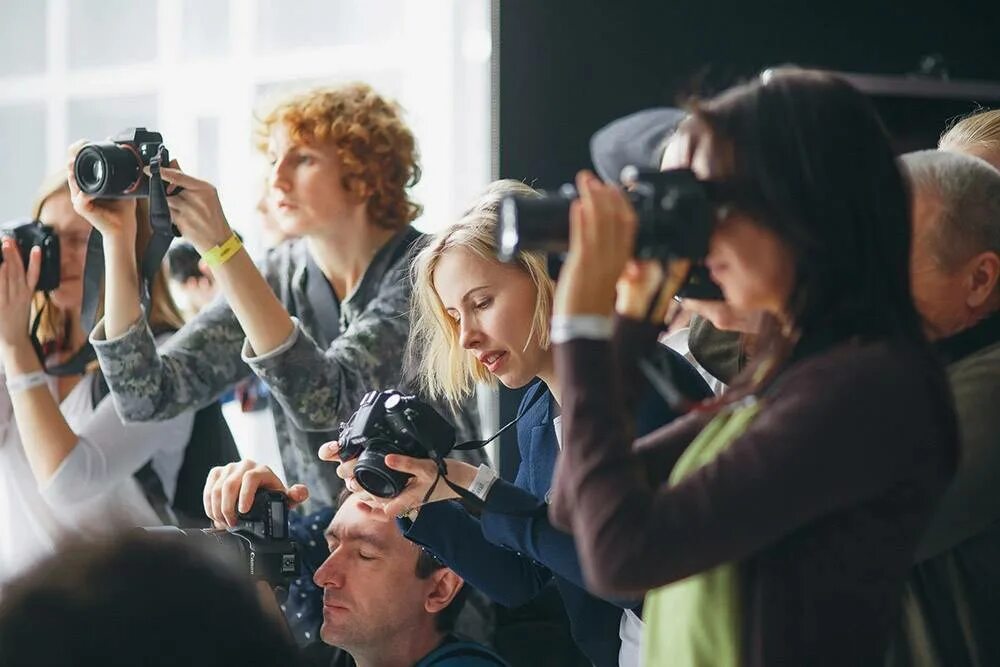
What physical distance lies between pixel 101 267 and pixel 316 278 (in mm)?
356

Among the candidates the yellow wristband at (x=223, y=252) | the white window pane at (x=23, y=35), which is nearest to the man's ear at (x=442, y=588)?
the yellow wristband at (x=223, y=252)

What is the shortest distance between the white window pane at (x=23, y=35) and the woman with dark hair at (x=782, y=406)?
8.97 ft

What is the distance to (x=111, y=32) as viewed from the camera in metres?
3.36

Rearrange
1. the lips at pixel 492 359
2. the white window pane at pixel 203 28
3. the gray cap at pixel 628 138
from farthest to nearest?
the white window pane at pixel 203 28
the gray cap at pixel 628 138
the lips at pixel 492 359

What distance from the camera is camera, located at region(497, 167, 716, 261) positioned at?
104cm

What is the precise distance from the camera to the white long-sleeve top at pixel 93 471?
2.26 metres

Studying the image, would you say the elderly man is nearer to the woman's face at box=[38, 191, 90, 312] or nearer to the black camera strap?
the black camera strap

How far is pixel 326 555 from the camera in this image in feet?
6.25

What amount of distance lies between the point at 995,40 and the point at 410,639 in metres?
1.70

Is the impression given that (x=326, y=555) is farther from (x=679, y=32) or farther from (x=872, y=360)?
(x=679, y=32)

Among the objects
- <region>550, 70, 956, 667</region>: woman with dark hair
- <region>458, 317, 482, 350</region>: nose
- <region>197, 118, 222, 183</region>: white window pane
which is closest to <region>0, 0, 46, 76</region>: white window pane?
<region>197, 118, 222, 183</region>: white window pane

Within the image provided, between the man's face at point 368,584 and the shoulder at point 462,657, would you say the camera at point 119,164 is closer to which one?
the man's face at point 368,584

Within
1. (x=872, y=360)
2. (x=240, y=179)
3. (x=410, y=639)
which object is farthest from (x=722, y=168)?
(x=240, y=179)

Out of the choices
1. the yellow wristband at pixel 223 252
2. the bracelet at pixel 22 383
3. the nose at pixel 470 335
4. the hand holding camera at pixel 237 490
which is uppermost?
the yellow wristband at pixel 223 252
